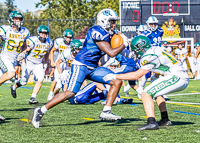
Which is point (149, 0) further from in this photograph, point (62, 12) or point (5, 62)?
point (5, 62)

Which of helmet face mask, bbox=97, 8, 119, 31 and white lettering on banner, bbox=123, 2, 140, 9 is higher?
white lettering on banner, bbox=123, 2, 140, 9

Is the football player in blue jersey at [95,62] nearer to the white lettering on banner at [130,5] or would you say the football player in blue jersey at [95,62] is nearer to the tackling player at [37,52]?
the tackling player at [37,52]

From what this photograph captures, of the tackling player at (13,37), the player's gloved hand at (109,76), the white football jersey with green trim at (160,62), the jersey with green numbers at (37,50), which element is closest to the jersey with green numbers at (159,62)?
the white football jersey with green trim at (160,62)

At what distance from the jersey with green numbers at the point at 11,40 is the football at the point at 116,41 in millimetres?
2848

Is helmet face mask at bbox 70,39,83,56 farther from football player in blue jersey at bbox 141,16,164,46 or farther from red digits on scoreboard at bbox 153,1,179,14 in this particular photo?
red digits on scoreboard at bbox 153,1,179,14

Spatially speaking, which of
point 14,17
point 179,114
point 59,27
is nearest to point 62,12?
point 59,27

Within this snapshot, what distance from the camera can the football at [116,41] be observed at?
17.9ft

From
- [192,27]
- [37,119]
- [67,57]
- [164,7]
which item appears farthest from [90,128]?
[192,27]

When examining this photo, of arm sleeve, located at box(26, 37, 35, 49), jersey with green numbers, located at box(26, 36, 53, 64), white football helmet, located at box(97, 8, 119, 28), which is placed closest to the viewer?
white football helmet, located at box(97, 8, 119, 28)

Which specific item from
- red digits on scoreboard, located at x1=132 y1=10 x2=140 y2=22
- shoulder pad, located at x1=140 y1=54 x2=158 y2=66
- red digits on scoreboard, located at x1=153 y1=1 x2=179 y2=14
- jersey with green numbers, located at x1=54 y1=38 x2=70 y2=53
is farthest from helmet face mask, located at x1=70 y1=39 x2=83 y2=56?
red digits on scoreboard, located at x1=153 y1=1 x2=179 y2=14

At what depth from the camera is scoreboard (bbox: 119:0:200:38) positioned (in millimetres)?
20281

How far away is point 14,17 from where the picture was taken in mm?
7613

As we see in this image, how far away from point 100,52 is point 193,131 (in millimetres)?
1653

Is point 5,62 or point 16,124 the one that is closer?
point 16,124
